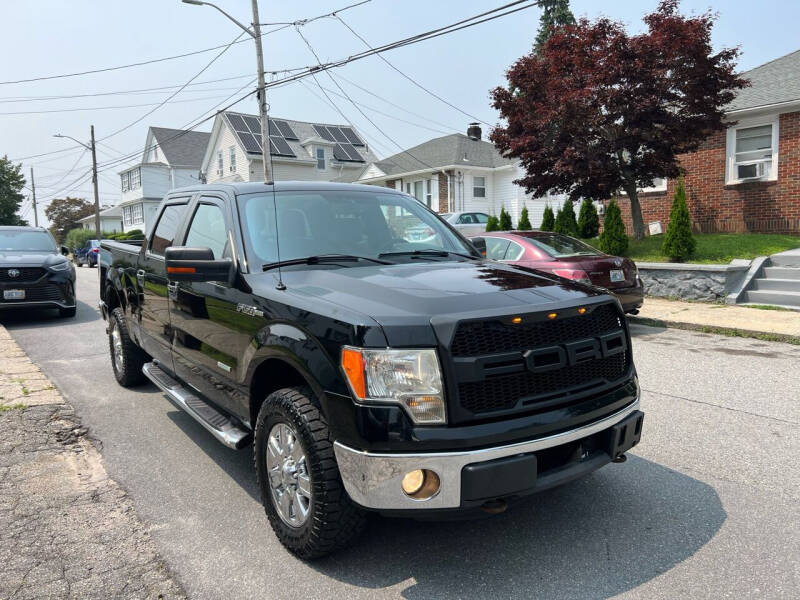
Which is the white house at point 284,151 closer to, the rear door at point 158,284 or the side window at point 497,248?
the side window at point 497,248

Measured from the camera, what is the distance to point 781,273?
11.5m

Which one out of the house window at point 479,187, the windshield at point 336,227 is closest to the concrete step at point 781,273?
the windshield at point 336,227

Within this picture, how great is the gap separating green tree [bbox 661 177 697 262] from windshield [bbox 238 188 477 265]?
9527 millimetres

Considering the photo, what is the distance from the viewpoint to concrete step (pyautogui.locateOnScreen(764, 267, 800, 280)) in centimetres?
Result: 1141

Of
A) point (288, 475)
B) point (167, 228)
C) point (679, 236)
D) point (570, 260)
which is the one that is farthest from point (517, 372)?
point (679, 236)

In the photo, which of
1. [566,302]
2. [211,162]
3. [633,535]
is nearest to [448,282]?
[566,302]

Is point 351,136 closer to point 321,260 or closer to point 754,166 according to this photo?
point 754,166

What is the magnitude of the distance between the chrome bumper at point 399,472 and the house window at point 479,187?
102 feet

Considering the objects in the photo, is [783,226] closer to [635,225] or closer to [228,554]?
[635,225]

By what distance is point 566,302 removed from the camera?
295 cm

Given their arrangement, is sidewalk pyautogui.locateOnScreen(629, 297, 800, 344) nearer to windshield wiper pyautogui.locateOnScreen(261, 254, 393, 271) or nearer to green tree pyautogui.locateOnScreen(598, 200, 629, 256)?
green tree pyautogui.locateOnScreen(598, 200, 629, 256)

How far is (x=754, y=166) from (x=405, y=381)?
1691 centimetres

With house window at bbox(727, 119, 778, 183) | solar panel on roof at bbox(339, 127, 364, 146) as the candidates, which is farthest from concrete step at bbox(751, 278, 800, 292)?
solar panel on roof at bbox(339, 127, 364, 146)

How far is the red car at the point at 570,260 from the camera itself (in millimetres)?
8539
